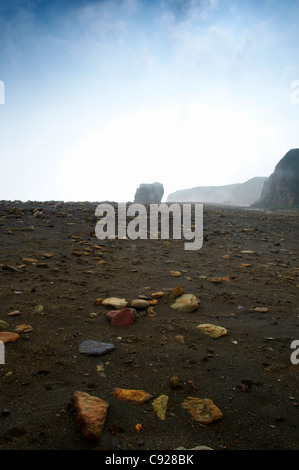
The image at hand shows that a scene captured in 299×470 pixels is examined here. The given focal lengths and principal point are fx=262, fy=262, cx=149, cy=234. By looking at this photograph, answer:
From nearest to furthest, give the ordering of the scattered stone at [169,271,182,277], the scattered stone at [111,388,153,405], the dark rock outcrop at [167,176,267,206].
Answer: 1. the scattered stone at [111,388,153,405]
2. the scattered stone at [169,271,182,277]
3. the dark rock outcrop at [167,176,267,206]

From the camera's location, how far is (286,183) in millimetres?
69562

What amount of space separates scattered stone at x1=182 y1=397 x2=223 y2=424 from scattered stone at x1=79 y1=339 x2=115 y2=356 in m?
0.82

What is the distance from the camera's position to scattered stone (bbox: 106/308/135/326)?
2.83 metres

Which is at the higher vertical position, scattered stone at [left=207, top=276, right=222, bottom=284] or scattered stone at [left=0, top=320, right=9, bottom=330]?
scattered stone at [left=0, top=320, right=9, bottom=330]

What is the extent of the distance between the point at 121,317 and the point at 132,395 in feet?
3.67

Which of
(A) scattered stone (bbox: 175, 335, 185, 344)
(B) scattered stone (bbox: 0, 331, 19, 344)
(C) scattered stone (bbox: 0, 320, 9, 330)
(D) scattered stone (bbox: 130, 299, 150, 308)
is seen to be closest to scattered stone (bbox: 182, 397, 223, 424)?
(A) scattered stone (bbox: 175, 335, 185, 344)

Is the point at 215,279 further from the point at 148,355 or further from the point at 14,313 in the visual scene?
the point at 14,313

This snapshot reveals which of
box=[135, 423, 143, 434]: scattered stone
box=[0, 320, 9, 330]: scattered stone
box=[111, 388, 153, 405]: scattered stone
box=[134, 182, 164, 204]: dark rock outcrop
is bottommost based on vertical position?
box=[135, 423, 143, 434]: scattered stone

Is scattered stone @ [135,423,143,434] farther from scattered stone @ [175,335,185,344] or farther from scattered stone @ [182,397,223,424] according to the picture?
scattered stone @ [175,335,185,344]

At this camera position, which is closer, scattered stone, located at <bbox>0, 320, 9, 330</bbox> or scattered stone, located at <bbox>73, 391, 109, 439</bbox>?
scattered stone, located at <bbox>73, 391, 109, 439</bbox>

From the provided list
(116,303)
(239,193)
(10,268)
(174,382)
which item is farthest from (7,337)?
(239,193)

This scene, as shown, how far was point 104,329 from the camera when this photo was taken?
271 cm

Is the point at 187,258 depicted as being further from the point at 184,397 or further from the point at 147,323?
the point at 184,397

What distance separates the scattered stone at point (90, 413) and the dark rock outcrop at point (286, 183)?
238 ft
